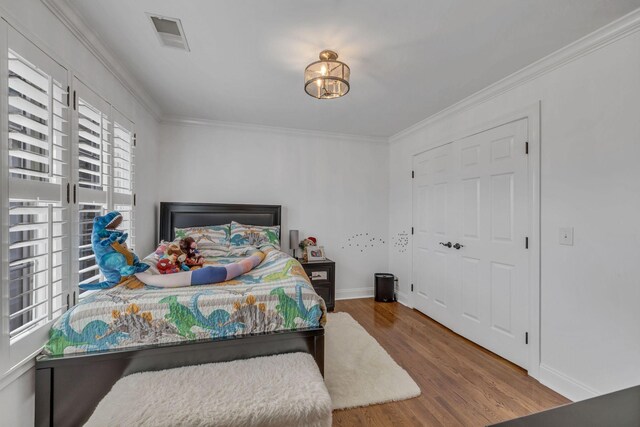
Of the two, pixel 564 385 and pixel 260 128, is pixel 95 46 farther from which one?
pixel 564 385

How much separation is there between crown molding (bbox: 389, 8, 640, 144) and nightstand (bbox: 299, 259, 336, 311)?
7.67ft

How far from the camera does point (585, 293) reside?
1848mm

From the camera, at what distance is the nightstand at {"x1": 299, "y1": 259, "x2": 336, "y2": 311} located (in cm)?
355

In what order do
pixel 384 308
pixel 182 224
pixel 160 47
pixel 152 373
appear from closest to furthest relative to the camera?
1. pixel 152 373
2. pixel 160 47
3. pixel 182 224
4. pixel 384 308

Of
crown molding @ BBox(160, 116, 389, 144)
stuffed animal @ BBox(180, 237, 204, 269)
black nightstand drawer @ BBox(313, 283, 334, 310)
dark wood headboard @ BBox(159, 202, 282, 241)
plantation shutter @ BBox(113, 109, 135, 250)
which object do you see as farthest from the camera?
black nightstand drawer @ BBox(313, 283, 334, 310)

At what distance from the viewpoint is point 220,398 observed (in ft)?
4.12

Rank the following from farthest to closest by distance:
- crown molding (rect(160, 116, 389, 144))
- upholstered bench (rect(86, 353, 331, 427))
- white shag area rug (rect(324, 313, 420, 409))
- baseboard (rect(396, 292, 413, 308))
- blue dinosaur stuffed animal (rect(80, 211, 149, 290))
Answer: baseboard (rect(396, 292, 413, 308)), crown molding (rect(160, 116, 389, 144)), white shag area rug (rect(324, 313, 420, 409)), blue dinosaur stuffed animal (rect(80, 211, 149, 290)), upholstered bench (rect(86, 353, 331, 427))

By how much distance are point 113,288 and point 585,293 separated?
3105 millimetres

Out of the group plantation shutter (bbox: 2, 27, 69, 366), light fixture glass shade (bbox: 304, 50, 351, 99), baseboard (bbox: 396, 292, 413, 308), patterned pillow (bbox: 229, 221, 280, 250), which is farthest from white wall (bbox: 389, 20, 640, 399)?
plantation shutter (bbox: 2, 27, 69, 366)

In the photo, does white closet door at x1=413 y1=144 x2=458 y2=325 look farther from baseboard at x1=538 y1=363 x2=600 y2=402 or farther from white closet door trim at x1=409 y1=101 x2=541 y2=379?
baseboard at x1=538 y1=363 x2=600 y2=402

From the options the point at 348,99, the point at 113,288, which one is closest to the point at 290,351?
the point at 113,288

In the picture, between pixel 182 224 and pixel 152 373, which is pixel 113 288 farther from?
pixel 182 224

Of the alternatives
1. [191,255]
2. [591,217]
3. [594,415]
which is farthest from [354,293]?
[594,415]

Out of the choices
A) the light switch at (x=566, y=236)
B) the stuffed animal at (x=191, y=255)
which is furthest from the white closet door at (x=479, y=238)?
the stuffed animal at (x=191, y=255)
